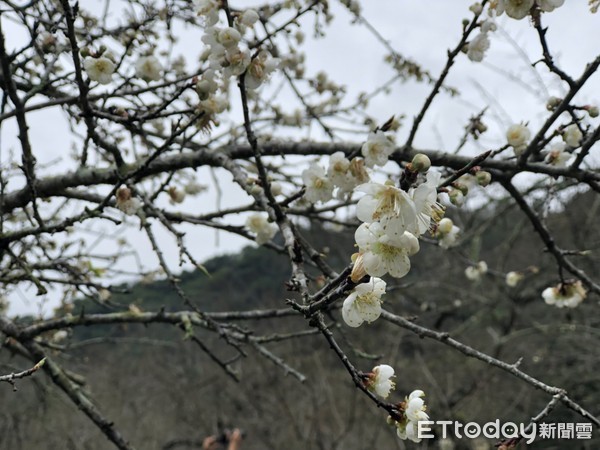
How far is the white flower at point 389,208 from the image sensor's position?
90 centimetres

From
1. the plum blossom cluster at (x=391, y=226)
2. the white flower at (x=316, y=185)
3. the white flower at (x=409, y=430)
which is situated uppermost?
the white flower at (x=316, y=185)

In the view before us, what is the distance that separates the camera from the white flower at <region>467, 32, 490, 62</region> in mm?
2086

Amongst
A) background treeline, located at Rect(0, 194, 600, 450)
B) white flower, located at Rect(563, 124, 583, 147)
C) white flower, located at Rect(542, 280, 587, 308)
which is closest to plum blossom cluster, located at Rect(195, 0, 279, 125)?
white flower, located at Rect(563, 124, 583, 147)

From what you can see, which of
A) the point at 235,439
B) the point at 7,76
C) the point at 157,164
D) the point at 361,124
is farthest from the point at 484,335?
the point at 7,76

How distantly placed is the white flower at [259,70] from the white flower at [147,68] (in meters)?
0.69

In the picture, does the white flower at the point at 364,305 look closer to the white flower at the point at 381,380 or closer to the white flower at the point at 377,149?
the white flower at the point at 381,380

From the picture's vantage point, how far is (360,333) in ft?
28.9

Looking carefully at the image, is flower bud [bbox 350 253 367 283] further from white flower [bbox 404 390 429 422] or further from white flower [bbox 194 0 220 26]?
white flower [bbox 194 0 220 26]

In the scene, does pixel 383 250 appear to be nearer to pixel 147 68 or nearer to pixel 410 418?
pixel 410 418

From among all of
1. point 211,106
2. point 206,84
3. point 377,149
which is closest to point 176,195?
point 211,106

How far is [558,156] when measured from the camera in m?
2.02

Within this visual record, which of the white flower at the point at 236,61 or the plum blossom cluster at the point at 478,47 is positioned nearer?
the white flower at the point at 236,61

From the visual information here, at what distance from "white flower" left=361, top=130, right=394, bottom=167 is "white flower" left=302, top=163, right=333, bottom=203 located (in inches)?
6.3

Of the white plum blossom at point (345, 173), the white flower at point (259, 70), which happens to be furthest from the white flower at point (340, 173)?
the white flower at point (259, 70)
